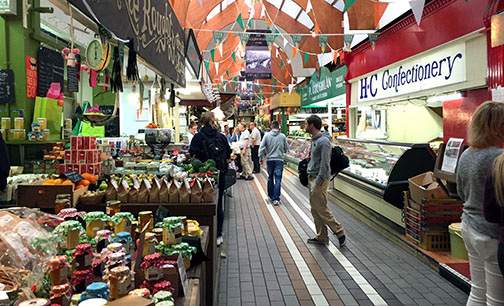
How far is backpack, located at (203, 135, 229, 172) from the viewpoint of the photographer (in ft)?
19.0

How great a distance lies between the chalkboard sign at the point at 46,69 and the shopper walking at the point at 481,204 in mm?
5798

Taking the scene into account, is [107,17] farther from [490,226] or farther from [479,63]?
[479,63]

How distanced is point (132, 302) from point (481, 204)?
2.49m

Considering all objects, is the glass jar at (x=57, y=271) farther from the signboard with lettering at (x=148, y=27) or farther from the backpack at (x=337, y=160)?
the backpack at (x=337, y=160)

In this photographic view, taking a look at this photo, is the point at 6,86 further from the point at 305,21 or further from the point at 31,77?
the point at 305,21

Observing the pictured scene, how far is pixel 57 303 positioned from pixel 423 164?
5.45 m

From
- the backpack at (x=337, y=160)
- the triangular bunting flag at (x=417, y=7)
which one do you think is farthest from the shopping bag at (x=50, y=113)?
the triangular bunting flag at (x=417, y=7)

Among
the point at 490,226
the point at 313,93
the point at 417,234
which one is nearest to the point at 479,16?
the point at 417,234

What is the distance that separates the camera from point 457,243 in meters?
A: 4.45

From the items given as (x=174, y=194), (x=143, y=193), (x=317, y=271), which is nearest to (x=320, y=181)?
(x=317, y=271)

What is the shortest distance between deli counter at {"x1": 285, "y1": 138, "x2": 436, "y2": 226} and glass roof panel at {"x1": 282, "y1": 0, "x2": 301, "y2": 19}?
22.4 feet

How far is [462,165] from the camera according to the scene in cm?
289

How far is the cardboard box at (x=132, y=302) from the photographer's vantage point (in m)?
1.30

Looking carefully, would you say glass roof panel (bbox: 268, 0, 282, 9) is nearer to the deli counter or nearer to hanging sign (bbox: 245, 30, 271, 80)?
hanging sign (bbox: 245, 30, 271, 80)
